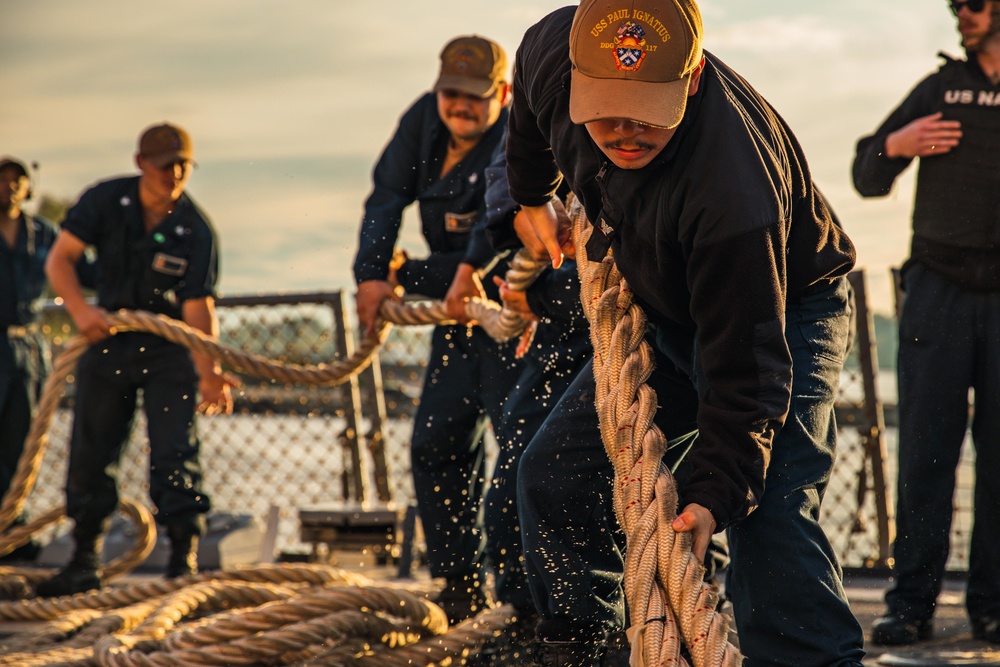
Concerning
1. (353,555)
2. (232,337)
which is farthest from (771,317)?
(232,337)

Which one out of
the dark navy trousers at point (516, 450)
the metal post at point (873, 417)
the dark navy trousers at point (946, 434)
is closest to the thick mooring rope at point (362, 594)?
the dark navy trousers at point (516, 450)

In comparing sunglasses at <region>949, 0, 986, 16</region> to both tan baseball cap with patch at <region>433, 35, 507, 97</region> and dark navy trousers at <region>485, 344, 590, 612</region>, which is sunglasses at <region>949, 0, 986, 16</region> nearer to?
tan baseball cap with patch at <region>433, 35, 507, 97</region>

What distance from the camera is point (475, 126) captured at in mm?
4324

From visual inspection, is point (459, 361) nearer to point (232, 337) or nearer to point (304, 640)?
point (304, 640)

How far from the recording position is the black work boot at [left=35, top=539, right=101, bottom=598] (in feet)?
16.9

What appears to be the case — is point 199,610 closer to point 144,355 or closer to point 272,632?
point 272,632

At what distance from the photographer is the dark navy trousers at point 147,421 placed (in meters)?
5.23

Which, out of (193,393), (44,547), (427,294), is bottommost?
(44,547)

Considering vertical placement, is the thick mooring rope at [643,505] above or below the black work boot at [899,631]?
above

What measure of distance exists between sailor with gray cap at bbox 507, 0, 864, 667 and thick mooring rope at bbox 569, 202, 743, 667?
0.05 meters

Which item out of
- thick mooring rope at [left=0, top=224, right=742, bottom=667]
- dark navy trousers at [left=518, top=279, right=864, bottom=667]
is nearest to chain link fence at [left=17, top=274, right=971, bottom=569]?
thick mooring rope at [left=0, top=224, right=742, bottom=667]

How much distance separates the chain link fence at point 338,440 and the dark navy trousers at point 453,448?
1.28 metres

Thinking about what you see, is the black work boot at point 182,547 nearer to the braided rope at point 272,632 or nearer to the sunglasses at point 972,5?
the braided rope at point 272,632

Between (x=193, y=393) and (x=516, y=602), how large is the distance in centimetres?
214
